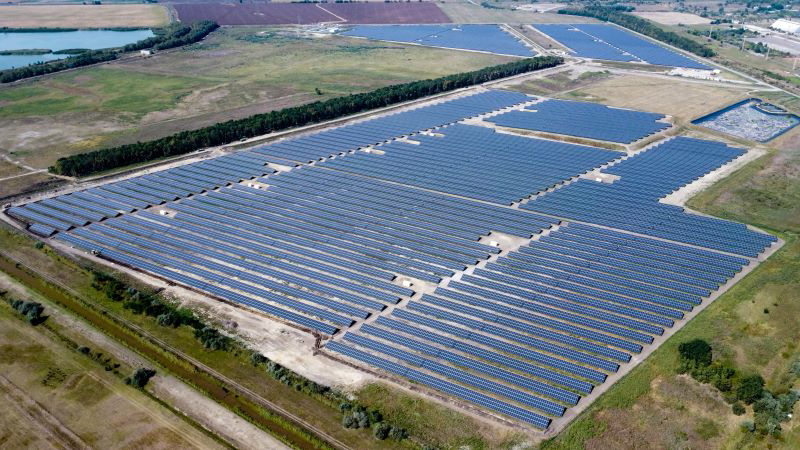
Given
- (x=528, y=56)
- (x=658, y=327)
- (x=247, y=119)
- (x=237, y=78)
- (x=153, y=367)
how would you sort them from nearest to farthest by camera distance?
(x=153, y=367), (x=658, y=327), (x=247, y=119), (x=237, y=78), (x=528, y=56)

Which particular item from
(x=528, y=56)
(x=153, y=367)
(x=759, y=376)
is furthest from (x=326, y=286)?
(x=528, y=56)

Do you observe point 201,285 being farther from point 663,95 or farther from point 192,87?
point 663,95

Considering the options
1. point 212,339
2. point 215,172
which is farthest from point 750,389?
point 215,172

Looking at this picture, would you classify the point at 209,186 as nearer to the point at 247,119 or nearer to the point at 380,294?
the point at 247,119

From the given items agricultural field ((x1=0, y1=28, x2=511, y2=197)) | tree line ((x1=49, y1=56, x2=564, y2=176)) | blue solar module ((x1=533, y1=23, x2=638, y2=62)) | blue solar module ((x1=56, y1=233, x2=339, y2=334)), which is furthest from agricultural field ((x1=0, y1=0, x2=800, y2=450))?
blue solar module ((x1=533, y1=23, x2=638, y2=62))

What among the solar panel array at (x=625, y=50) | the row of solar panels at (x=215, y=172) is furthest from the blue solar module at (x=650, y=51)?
the row of solar panels at (x=215, y=172)

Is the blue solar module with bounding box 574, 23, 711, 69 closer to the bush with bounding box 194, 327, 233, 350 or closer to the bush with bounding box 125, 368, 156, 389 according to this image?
the bush with bounding box 194, 327, 233, 350
